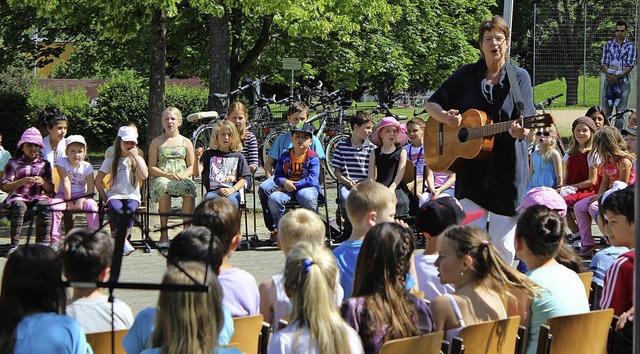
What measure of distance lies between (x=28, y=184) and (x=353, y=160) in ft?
12.2

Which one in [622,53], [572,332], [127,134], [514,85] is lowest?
[572,332]

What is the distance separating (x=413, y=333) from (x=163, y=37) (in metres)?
10.2

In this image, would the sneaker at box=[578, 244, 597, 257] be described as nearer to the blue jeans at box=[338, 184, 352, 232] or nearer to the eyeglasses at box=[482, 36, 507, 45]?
the blue jeans at box=[338, 184, 352, 232]

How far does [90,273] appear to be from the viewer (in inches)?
181

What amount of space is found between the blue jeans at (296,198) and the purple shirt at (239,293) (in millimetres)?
5953

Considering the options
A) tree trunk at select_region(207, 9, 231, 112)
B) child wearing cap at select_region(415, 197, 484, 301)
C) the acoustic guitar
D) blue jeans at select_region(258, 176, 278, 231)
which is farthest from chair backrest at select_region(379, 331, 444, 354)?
tree trunk at select_region(207, 9, 231, 112)

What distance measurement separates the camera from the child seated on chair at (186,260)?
4184mm

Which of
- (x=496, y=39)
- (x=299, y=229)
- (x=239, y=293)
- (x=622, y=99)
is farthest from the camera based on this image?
(x=622, y=99)

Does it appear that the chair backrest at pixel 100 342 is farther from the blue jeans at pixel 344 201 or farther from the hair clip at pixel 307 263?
the blue jeans at pixel 344 201

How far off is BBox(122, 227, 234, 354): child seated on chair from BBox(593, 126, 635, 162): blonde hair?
6914 millimetres

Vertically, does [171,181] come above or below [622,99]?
below

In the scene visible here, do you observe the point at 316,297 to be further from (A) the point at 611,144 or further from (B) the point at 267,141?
(B) the point at 267,141

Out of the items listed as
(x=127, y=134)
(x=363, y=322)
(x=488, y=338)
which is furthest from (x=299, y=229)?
(x=127, y=134)

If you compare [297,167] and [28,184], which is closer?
[28,184]
